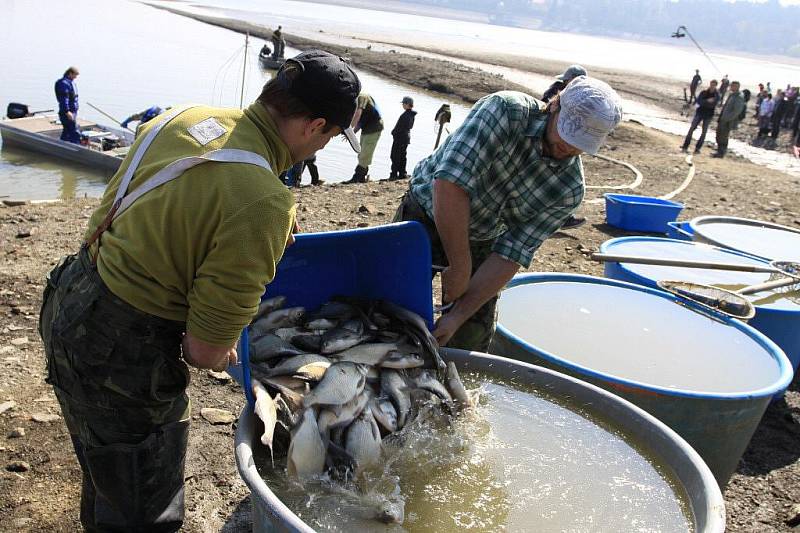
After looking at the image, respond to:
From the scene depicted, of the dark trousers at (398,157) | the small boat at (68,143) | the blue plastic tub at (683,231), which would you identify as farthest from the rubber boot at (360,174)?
the blue plastic tub at (683,231)

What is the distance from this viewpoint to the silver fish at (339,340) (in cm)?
295

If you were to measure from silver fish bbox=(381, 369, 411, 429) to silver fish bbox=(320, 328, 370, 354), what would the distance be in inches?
7.3

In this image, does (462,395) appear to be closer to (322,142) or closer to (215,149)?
(322,142)

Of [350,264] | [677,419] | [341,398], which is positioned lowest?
[677,419]

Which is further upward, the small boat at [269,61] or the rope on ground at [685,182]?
the small boat at [269,61]

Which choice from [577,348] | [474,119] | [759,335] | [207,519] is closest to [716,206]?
[759,335]

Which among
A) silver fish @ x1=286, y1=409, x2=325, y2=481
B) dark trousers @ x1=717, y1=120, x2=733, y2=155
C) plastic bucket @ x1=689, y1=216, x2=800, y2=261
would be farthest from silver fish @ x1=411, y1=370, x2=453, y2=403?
dark trousers @ x1=717, y1=120, x2=733, y2=155

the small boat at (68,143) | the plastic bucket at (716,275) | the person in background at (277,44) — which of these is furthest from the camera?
the person in background at (277,44)

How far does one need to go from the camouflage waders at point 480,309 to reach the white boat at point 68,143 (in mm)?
10616

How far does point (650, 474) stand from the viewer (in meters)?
2.87

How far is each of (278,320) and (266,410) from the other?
2.38 feet

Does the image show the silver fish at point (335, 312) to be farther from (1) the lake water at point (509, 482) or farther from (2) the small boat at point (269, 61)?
(2) the small boat at point (269, 61)

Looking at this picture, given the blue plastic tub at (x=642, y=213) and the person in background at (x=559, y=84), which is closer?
the person in background at (x=559, y=84)

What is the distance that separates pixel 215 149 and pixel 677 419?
9.04 ft
